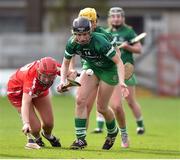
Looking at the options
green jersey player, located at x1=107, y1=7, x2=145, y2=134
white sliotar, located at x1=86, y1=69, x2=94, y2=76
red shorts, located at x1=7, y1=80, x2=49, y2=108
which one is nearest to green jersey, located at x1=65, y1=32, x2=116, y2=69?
white sliotar, located at x1=86, y1=69, x2=94, y2=76

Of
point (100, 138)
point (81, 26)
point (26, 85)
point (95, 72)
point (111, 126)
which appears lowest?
point (100, 138)

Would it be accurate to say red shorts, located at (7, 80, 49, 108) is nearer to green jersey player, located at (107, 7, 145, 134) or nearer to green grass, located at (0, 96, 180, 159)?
green grass, located at (0, 96, 180, 159)

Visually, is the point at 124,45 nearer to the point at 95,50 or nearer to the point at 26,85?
the point at 95,50

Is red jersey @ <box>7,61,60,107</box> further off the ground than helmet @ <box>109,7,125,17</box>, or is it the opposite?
helmet @ <box>109,7,125,17</box>

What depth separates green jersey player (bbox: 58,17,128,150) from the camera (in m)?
12.1

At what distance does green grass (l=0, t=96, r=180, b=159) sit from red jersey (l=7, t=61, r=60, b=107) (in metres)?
0.80

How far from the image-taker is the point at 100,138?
15.5 meters

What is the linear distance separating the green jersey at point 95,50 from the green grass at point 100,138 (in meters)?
1.32

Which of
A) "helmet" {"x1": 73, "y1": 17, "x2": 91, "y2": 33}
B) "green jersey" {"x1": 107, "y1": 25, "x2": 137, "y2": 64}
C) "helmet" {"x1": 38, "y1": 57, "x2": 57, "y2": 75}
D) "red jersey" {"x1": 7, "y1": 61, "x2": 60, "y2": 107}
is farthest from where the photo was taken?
"green jersey" {"x1": 107, "y1": 25, "x2": 137, "y2": 64}

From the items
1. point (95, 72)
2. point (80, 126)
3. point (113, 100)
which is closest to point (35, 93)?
point (80, 126)

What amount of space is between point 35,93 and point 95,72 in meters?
0.95

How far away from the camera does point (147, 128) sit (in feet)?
61.2

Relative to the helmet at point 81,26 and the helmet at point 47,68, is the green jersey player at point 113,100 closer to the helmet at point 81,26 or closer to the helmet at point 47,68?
the helmet at point 81,26

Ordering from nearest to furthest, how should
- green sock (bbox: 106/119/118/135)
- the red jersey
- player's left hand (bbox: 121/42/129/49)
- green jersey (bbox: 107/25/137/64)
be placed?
the red jersey, green sock (bbox: 106/119/118/135), player's left hand (bbox: 121/42/129/49), green jersey (bbox: 107/25/137/64)
